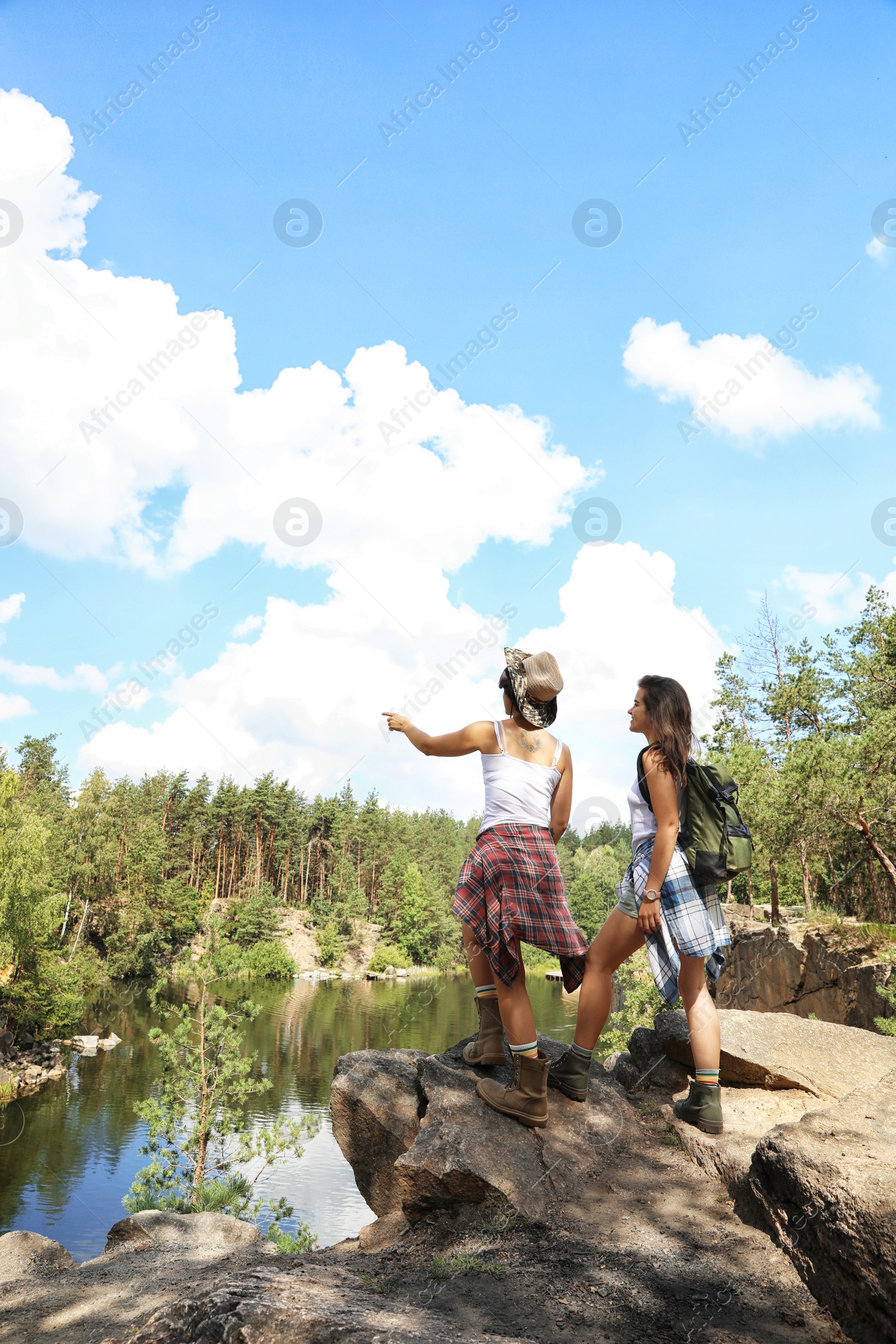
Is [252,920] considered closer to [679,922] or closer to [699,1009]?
[699,1009]

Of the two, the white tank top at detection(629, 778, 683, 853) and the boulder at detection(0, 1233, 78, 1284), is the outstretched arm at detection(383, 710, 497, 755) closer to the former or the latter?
the white tank top at detection(629, 778, 683, 853)

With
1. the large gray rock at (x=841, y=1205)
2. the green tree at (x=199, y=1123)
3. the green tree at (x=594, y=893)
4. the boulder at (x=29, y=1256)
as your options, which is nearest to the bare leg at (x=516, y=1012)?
the large gray rock at (x=841, y=1205)

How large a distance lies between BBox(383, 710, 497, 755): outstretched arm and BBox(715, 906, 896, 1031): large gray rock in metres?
10.7

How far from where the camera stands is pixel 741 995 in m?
19.7

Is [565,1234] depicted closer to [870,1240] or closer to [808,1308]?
[808,1308]

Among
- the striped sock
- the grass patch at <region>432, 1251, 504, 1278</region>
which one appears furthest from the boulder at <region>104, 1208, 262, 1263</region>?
the striped sock

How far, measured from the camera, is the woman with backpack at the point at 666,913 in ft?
12.0

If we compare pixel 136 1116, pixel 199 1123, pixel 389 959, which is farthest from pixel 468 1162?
pixel 389 959

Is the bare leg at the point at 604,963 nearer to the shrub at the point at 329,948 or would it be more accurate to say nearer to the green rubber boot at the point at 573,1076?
the green rubber boot at the point at 573,1076

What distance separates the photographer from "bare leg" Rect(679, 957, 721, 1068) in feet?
12.3

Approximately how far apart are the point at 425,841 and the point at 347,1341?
7144cm

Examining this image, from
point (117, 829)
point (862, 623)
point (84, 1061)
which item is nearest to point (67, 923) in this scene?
point (117, 829)

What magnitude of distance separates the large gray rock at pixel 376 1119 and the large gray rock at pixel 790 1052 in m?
1.48

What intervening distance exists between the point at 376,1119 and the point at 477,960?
1.18 metres
